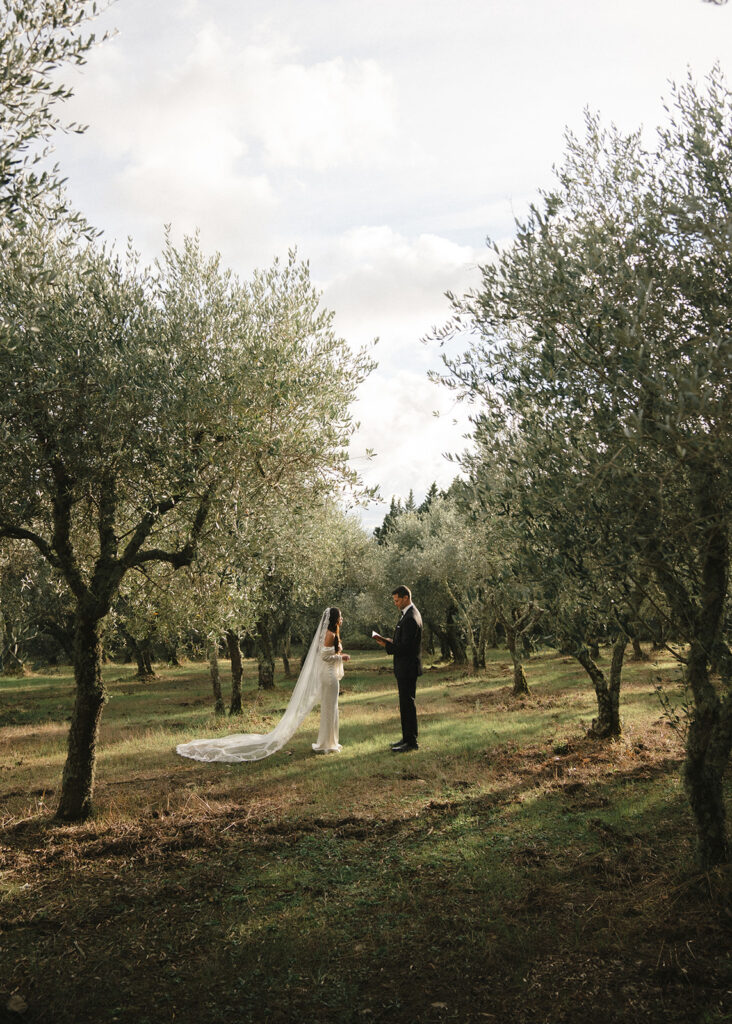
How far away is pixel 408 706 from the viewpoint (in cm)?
1534

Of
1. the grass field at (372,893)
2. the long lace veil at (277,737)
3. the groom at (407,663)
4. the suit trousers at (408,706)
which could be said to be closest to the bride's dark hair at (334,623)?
the long lace veil at (277,737)

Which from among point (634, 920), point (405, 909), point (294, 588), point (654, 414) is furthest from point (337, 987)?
point (294, 588)

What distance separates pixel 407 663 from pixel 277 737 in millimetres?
3838

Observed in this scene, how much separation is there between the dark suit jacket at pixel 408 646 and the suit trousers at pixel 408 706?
5.1 inches

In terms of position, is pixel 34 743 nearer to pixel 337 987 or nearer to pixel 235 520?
pixel 235 520

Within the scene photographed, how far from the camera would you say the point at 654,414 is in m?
6.05

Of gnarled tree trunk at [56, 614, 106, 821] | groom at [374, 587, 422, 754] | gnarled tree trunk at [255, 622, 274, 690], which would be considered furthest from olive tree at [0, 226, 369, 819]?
gnarled tree trunk at [255, 622, 274, 690]

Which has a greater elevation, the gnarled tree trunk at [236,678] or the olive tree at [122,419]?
the olive tree at [122,419]

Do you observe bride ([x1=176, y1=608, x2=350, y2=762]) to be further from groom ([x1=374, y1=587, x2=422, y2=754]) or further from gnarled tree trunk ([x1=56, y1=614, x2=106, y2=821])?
gnarled tree trunk ([x1=56, y1=614, x2=106, y2=821])

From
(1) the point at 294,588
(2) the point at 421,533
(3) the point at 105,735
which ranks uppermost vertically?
(2) the point at 421,533

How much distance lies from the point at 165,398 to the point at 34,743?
1553cm

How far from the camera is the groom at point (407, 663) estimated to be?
1529cm

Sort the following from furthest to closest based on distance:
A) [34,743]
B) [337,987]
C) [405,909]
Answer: [34,743]
[405,909]
[337,987]

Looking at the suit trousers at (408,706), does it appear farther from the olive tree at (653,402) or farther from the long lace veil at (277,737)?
the olive tree at (653,402)
